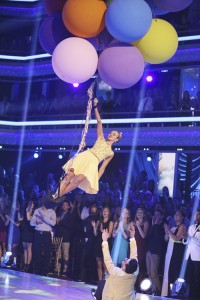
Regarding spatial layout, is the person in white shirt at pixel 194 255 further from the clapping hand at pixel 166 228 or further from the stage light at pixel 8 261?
the stage light at pixel 8 261

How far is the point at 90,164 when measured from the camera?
7.28 m

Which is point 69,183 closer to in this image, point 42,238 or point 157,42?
point 157,42

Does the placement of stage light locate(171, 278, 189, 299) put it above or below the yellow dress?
below

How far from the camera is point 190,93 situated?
1462 cm

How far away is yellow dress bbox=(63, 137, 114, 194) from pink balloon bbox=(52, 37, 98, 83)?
1.03 metres

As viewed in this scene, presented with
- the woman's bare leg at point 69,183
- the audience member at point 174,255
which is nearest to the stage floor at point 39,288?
the audience member at point 174,255

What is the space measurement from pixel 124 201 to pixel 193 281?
286 centimetres

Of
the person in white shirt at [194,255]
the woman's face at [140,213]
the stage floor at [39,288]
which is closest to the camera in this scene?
the stage floor at [39,288]

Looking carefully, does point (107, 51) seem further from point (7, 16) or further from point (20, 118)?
point (7, 16)

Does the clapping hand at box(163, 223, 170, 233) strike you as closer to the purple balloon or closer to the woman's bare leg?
the woman's bare leg

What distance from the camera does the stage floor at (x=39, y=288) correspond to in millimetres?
7925

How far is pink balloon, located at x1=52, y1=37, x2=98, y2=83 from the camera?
662 cm

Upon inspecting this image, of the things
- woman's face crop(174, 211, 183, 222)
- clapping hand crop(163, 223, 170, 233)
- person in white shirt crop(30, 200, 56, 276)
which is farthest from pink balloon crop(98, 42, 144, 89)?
person in white shirt crop(30, 200, 56, 276)

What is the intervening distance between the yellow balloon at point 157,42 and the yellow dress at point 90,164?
48.5 inches
